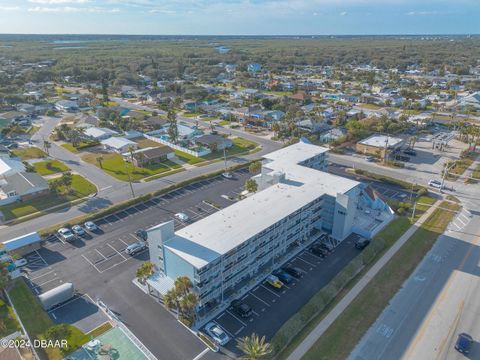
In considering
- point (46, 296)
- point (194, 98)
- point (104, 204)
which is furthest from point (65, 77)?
point (46, 296)

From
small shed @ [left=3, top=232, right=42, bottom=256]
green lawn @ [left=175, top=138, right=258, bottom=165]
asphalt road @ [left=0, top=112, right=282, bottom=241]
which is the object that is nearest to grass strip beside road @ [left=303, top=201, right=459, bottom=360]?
small shed @ [left=3, top=232, right=42, bottom=256]

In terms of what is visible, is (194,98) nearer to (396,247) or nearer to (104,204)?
(104,204)

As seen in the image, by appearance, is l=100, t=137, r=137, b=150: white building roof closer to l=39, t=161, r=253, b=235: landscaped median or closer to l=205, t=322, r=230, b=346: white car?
l=39, t=161, r=253, b=235: landscaped median

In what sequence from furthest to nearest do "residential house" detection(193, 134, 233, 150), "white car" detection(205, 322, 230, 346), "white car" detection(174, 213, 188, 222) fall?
"residential house" detection(193, 134, 233, 150) → "white car" detection(174, 213, 188, 222) → "white car" detection(205, 322, 230, 346)

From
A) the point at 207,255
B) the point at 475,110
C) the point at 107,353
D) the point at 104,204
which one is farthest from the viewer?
the point at 475,110

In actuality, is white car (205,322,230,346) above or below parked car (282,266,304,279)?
below
